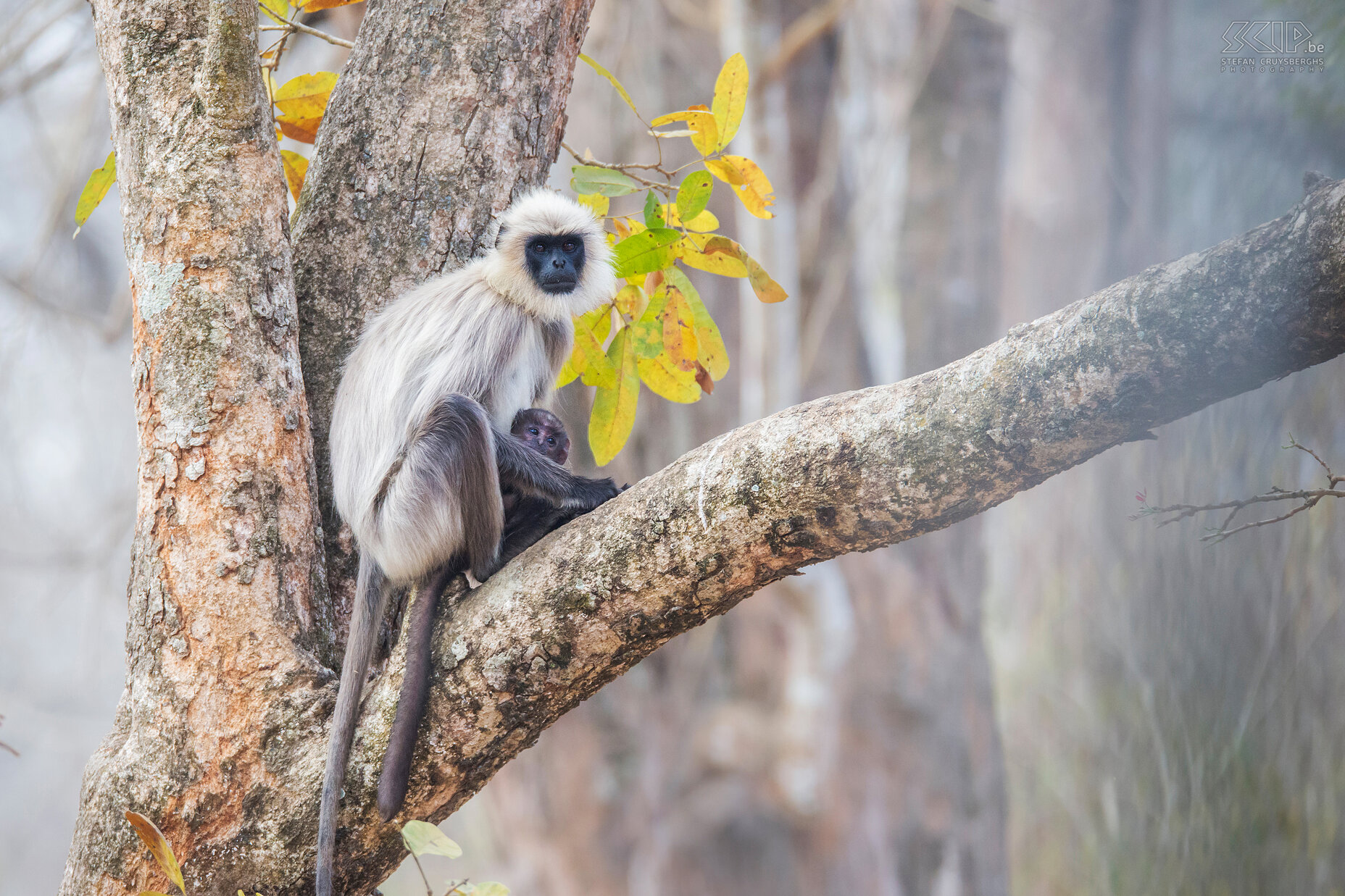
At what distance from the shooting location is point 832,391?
26.7 feet

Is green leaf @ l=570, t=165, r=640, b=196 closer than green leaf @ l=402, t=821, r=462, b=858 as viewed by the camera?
No

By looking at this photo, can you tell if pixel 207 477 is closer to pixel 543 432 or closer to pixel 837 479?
pixel 543 432

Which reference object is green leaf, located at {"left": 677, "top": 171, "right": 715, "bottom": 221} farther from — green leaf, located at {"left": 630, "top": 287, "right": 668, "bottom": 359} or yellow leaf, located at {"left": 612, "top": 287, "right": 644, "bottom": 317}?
yellow leaf, located at {"left": 612, "top": 287, "right": 644, "bottom": 317}

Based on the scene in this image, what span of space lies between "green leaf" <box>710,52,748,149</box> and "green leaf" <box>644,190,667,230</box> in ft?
0.99

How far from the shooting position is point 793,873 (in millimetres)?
8305

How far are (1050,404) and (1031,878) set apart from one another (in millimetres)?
7774

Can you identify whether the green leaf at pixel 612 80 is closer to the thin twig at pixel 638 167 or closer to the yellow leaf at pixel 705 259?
the thin twig at pixel 638 167

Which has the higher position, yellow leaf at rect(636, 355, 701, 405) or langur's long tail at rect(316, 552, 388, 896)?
yellow leaf at rect(636, 355, 701, 405)

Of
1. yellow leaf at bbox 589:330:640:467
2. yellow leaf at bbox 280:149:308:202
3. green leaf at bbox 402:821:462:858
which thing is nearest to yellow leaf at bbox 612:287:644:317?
yellow leaf at bbox 589:330:640:467

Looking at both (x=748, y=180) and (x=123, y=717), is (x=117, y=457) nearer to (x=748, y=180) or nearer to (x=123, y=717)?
(x=123, y=717)

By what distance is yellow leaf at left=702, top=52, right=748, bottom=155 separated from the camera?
2.49m

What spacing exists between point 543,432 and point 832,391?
208 inches

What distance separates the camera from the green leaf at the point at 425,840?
1.79 metres

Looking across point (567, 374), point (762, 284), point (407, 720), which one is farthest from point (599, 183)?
point (407, 720)
